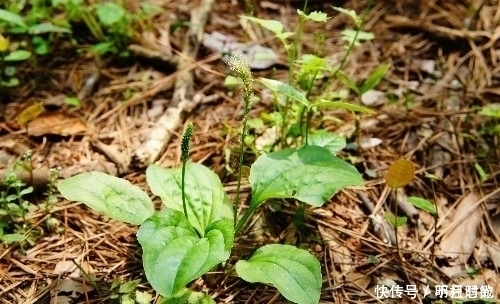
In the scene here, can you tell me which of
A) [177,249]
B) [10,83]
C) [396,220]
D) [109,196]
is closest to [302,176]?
[396,220]

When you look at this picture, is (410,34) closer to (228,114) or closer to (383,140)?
(383,140)

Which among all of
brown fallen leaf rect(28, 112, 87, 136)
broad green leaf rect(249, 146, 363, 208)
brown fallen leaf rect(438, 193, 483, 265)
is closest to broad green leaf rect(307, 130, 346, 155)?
broad green leaf rect(249, 146, 363, 208)

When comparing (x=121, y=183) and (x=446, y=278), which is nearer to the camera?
(x=121, y=183)

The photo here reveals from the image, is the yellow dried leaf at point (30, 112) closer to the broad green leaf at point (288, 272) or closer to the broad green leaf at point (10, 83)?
the broad green leaf at point (10, 83)

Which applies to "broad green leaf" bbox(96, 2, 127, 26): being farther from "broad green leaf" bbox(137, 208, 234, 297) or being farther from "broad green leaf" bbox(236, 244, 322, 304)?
"broad green leaf" bbox(236, 244, 322, 304)

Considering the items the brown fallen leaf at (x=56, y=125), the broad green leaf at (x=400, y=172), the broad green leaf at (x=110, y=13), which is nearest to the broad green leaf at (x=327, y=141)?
the broad green leaf at (x=400, y=172)

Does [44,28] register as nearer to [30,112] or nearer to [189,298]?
[30,112]

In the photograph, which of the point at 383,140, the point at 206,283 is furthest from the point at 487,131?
the point at 206,283
